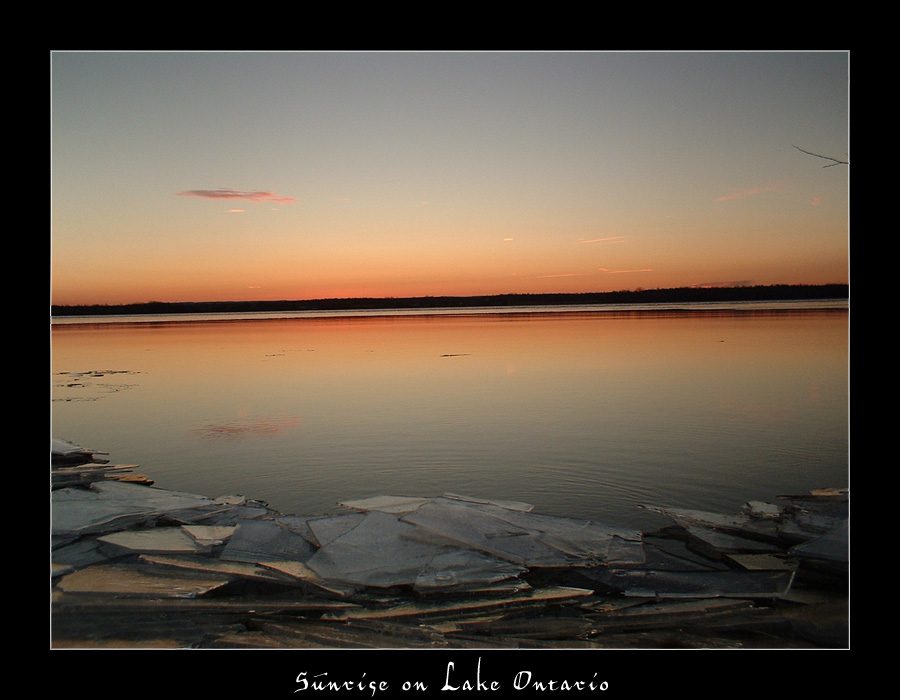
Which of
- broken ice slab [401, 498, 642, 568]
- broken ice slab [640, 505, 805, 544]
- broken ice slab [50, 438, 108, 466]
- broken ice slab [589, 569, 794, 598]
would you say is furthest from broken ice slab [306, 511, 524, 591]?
broken ice slab [50, 438, 108, 466]

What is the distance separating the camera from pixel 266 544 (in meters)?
4.31

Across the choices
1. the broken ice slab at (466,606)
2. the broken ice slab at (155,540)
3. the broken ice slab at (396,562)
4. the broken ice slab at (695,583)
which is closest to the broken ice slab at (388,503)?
the broken ice slab at (396,562)

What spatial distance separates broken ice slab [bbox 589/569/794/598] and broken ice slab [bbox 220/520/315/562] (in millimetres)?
1792

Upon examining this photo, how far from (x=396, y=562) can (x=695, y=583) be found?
1.72 meters

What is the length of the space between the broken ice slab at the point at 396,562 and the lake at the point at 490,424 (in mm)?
1082

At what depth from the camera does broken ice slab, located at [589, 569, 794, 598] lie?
3.72 m

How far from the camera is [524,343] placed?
62.3 ft

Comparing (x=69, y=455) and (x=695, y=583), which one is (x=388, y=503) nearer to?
(x=695, y=583)

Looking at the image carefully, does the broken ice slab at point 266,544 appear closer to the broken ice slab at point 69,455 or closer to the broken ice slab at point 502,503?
the broken ice slab at point 502,503

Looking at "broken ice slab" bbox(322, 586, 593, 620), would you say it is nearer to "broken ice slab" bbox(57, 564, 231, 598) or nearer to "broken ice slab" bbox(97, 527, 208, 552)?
"broken ice slab" bbox(57, 564, 231, 598)

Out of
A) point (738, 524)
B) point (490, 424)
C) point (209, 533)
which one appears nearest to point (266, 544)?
point (209, 533)
